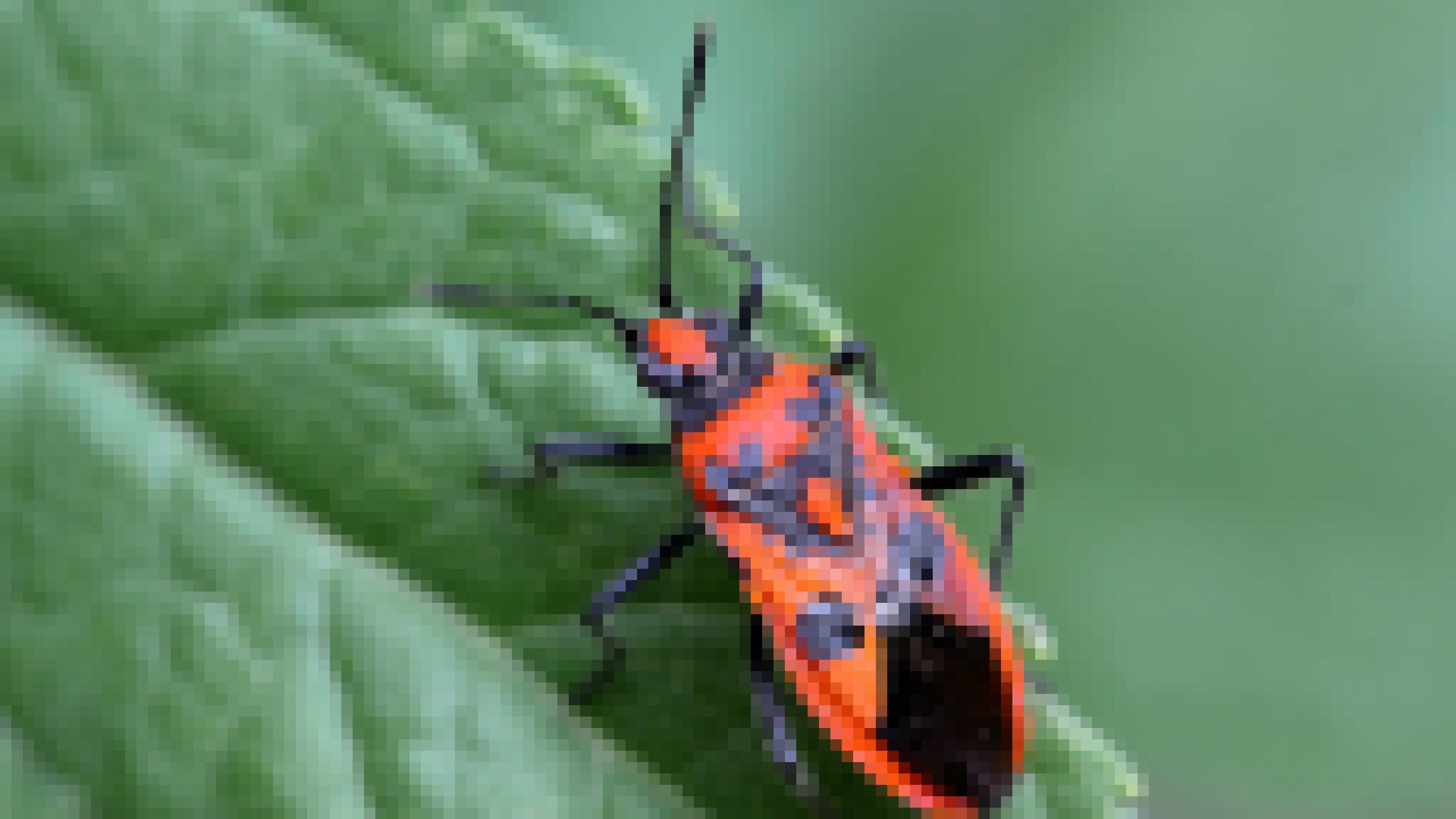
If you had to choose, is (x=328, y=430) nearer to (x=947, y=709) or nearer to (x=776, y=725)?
(x=776, y=725)

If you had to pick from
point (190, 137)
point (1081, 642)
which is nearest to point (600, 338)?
point (190, 137)

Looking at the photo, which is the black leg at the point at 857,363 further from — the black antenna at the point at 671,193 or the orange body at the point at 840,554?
the black antenna at the point at 671,193

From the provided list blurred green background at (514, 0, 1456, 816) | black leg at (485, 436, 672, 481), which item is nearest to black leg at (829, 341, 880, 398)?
black leg at (485, 436, 672, 481)

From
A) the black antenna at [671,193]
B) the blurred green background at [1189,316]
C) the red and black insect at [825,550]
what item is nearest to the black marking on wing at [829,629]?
the red and black insect at [825,550]

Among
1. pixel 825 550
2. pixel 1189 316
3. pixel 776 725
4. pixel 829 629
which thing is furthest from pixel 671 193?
pixel 1189 316

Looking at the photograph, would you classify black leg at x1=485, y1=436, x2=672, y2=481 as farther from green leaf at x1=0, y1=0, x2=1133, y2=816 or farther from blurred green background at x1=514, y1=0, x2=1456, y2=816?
blurred green background at x1=514, y1=0, x2=1456, y2=816

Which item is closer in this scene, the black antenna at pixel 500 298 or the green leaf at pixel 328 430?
the green leaf at pixel 328 430

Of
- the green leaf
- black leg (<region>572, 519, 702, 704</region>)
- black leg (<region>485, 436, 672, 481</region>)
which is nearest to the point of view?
the green leaf
